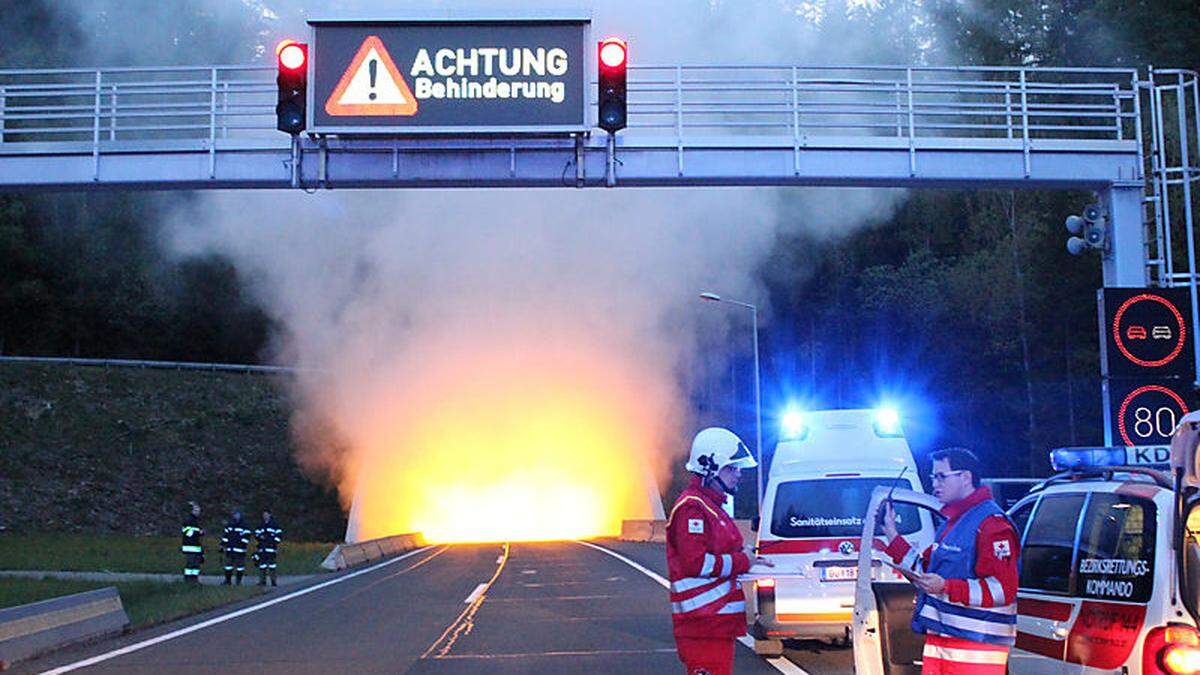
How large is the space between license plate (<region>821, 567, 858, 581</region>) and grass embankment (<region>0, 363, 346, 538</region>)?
38.9 metres

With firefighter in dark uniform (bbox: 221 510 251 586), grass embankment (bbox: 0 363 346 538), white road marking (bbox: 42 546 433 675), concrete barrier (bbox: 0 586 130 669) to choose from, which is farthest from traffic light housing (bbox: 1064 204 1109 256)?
grass embankment (bbox: 0 363 346 538)

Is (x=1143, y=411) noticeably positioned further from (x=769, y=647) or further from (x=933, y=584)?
(x=933, y=584)

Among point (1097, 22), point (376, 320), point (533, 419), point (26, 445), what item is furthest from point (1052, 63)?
point (26, 445)

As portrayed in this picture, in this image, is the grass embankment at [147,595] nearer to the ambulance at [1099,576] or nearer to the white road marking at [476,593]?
the white road marking at [476,593]

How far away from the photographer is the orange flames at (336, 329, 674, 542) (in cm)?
4959

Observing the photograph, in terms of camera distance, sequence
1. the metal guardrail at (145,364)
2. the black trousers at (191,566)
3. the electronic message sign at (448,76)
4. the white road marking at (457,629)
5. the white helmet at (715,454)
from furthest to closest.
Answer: the metal guardrail at (145,364), the black trousers at (191,566), the electronic message sign at (448,76), the white road marking at (457,629), the white helmet at (715,454)

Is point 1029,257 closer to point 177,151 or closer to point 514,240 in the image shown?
point 514,240

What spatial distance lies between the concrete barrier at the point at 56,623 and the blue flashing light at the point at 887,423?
8839 millimetres

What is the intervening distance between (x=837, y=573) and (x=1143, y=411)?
4818mm

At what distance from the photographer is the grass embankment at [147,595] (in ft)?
61.2

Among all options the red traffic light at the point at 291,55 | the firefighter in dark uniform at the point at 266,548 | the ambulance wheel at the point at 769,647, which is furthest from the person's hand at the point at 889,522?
the firefighter in dark uniform at the point at 266,548

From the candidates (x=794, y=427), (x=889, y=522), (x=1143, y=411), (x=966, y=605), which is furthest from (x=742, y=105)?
(x=966, y=605)

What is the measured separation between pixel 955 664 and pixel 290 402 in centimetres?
5385

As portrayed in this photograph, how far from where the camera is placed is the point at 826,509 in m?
12.2
